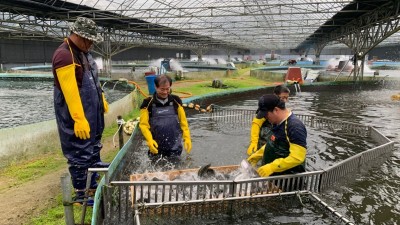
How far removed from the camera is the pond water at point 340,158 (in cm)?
369

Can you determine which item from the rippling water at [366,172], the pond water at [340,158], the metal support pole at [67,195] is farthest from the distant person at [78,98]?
the rippling water at [366,172]

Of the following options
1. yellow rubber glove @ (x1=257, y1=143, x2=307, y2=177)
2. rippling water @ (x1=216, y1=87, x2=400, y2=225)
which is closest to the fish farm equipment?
yellow rubber glove @ (x1=257, y1=143, x2=307, y2=177)

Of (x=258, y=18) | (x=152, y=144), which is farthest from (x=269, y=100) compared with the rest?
(x=258, y=18)

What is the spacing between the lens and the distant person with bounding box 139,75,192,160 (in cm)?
416

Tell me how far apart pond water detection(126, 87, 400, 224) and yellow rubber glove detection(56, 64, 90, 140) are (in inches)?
67.0

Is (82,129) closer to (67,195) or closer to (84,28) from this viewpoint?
(67,195)

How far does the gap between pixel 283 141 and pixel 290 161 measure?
0.31 meters

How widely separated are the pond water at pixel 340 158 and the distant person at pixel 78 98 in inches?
57.8

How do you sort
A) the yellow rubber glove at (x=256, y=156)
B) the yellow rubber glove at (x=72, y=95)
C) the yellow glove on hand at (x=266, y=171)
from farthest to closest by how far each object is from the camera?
the yellow rubber glove at (x=256, y=156), the yellow glove on hand at (x=266, y=171), the yellow rubber glove at (x=72, y=95)

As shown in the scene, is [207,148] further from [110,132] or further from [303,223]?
[303,223]

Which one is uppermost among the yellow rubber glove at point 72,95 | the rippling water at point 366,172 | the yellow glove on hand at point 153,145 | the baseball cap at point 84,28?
the baseball cap at point 84,28

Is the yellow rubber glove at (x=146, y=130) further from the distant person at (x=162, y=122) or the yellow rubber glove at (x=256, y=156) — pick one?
the yellow rubber glove at (x=256, y=156)

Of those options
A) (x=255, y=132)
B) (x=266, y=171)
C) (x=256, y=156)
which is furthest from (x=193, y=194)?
(x=255, y=132)

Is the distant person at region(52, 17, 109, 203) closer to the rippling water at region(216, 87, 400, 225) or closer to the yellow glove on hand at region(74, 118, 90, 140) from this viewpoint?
the yellow glove on hand at region(74, 118, 90, 140)
